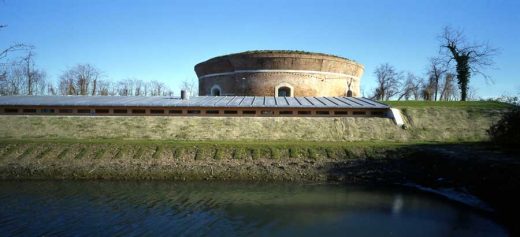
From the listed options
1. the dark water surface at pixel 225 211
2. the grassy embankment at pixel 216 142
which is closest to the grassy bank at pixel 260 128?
the grassy embankment at pixel 216 142

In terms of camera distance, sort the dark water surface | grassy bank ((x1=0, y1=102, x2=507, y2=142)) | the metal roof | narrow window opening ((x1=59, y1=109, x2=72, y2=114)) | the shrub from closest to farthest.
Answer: the dark water surface < the shrub < grassy bank ((x1=0, y1=102, x2=507, y2=142)) < the metal roof < narrow window opening ((x1=59, y1=109, x2=72, y2=114))

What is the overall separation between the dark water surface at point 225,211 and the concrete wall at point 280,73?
65.3 ft

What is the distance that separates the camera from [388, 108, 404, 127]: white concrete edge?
26.2m

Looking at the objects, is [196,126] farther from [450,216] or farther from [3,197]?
[450,216]

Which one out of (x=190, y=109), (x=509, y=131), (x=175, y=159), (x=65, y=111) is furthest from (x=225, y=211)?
(x=65, y=111)

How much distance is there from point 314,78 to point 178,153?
795 inches

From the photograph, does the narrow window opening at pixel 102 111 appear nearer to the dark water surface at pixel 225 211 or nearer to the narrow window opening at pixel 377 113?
the dark water surface at pixel 225 211

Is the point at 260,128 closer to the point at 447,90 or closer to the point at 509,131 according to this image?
the point at 509,131

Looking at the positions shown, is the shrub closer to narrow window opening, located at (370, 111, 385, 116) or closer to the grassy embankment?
the grassy embankment

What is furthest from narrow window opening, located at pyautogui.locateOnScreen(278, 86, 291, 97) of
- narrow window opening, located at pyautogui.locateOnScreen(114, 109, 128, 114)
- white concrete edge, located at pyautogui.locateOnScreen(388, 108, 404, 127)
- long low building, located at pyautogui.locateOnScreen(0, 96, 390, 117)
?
narrow window opening, located at pyautogui.locateOnScreen(114, 109, 128, 114)

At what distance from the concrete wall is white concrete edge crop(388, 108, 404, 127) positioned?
1061 centimetres

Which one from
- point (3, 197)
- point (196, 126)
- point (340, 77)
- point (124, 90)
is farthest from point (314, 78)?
point (124, 90)

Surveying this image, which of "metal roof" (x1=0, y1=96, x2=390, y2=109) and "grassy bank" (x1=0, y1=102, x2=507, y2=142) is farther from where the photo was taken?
"metal roof" (x1=0, y1=96, x2=390, y2=109)

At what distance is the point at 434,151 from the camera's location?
64.6 ft
